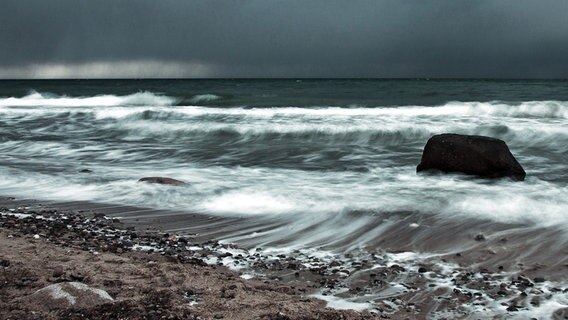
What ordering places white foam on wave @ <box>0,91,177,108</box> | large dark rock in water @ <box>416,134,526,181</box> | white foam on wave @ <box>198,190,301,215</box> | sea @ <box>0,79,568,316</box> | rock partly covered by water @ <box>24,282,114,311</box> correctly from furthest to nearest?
1. white foam on wave @ <box>0,91,177,108</box>
2. large dark rock in water @ <box>416,134,526,181</box>
3. white foam on wave @ <box>198,190,301,215</box>
4. sea @ <box>0,79,568,316</box>
5. rock partly covered by water @ <box>24,282,114,311</box>

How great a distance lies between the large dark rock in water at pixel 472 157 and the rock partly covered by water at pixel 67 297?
6.51 meters

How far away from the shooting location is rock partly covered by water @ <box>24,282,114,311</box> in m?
3.06

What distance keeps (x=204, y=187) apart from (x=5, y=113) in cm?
2133

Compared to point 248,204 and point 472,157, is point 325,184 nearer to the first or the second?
point 248,204

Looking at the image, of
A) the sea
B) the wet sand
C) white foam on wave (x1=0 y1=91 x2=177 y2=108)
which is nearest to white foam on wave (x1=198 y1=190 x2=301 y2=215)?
the sea

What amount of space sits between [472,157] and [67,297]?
6.83 m

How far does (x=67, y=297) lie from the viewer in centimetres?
311

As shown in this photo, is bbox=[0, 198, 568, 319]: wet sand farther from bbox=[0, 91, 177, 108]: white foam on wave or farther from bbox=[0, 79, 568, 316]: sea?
bbox=[0, 91, 177, 108]: white foam on wave

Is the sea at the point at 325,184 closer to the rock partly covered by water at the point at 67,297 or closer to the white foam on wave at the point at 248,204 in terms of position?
the white foam on wave at the point at 248,204

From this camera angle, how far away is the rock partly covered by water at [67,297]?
306 centimetres

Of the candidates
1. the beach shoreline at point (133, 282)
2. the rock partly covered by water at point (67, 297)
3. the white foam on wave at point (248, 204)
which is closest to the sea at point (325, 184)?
the white foam on wave at point (248, 204)

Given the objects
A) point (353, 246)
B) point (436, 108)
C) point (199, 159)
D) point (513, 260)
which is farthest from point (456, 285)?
point (436, 108)

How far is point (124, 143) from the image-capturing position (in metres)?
14.4

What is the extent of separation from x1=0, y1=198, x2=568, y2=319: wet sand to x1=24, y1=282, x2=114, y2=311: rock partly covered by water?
0.20 feet
